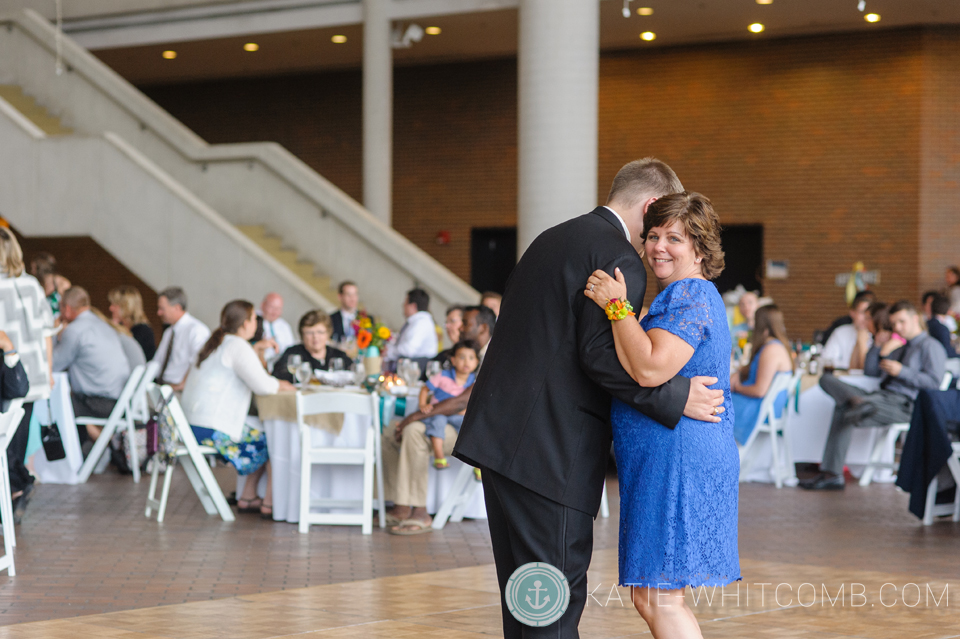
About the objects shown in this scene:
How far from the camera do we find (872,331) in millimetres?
8938

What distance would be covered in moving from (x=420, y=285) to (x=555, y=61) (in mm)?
2817

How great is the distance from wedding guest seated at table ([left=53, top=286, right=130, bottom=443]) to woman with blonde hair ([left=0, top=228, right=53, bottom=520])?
2.30 metres

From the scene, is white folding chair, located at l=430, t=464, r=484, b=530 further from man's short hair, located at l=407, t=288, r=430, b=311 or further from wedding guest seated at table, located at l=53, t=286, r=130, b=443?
wedding guest seated at table, located at l=53, t=286, r=130, b=443

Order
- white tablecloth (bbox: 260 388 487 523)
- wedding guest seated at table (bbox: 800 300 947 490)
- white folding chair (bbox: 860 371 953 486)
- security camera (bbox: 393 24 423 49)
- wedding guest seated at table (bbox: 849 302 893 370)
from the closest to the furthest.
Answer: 1. white tablecloth (bbox: 260 388 487 523)
2. wedding guest seated at table (bbox: 800 300 947 490)
3. white folding chair (bbox: 860 371 953 486)
4. wedding guest seated at table (bbox: 849 302 893 370)
5. security camera (bbox: 393 24 423 49)

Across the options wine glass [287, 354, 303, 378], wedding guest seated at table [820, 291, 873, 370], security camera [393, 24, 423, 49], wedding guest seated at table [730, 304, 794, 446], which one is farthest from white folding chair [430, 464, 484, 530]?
security camera [393, 24, 423, 49]

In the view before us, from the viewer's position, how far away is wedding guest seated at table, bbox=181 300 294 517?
6.73 m

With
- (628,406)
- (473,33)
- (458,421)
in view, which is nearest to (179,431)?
(458,421)

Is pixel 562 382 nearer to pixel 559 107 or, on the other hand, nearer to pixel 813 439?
pixel 813 439

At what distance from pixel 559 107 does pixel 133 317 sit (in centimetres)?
450

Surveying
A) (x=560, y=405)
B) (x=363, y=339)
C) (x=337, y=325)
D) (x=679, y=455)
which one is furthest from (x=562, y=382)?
(x=337, y=325)

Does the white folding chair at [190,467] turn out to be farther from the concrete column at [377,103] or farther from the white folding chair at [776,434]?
the concrete column at [377,103]

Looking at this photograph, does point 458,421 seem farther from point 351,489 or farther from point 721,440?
point 721,440

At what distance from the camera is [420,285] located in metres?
12.5

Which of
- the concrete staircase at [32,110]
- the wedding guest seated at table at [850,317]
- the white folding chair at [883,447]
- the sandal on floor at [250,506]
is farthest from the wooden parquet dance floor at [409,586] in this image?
the concrete staircase at [32,110]
